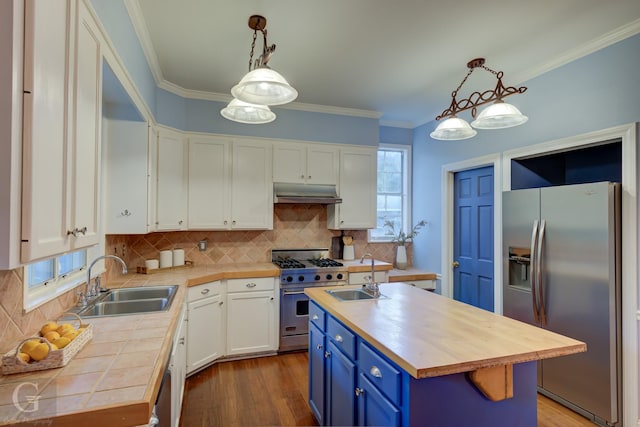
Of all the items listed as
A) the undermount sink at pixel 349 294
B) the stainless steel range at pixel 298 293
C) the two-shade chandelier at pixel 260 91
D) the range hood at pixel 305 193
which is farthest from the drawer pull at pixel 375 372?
the range hood at pixel 305 193

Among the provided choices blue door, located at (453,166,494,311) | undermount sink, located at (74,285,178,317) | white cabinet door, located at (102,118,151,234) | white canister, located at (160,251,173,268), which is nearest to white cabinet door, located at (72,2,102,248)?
undermount sink, located at (74,285,178,317)

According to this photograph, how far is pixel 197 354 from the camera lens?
9.96 ft

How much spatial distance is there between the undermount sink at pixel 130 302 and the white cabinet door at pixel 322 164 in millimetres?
2029

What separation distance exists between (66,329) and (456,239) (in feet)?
12.7

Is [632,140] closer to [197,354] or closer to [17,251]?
[17,251]

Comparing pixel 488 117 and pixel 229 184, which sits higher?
pixel 488 117

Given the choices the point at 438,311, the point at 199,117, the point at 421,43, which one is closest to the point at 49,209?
the point at 438,311

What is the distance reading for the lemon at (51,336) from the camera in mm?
1309

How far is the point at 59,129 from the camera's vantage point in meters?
1.14

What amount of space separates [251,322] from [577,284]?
2.83 metres

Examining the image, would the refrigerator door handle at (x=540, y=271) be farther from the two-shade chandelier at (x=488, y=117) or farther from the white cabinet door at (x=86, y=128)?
the white cabinet door at (x=86, y=128)

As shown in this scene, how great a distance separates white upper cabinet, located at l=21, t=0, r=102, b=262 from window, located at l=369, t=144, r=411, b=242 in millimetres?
3698

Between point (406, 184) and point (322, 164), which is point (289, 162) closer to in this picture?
point (322, 164)

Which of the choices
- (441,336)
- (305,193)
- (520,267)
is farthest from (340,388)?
(305,193)
